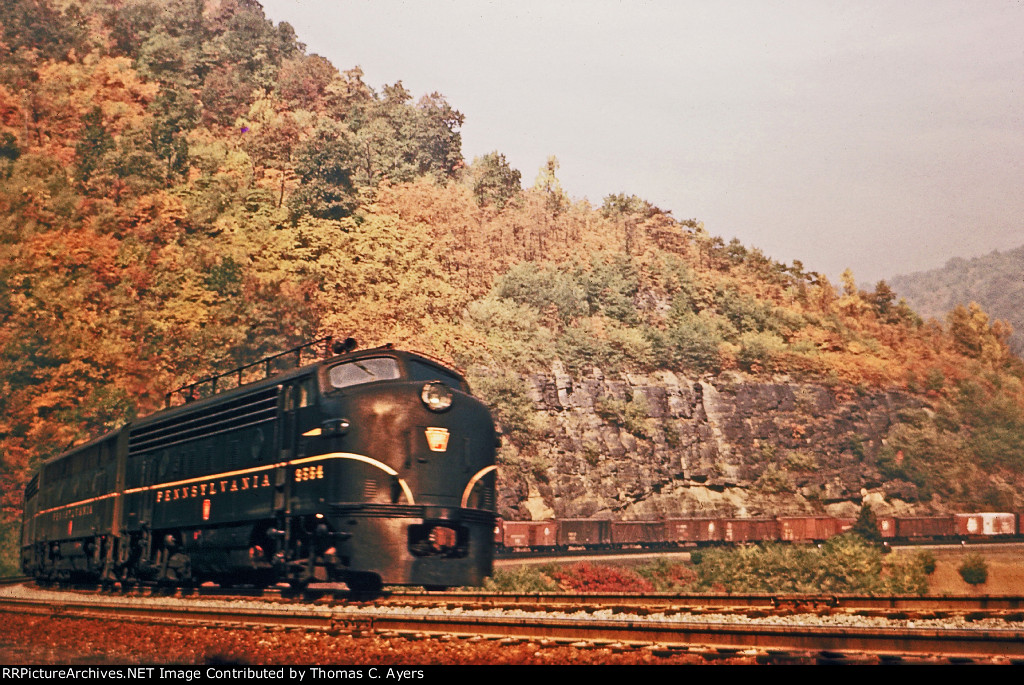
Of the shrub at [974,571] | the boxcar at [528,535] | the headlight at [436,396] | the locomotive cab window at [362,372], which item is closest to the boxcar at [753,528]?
the boxcar at [528,535]

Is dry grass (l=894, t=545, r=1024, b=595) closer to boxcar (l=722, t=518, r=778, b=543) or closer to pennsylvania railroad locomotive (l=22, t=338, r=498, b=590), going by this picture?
boxcar (l=722, t=518, r=778, b=543)

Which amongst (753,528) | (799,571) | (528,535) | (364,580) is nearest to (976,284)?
(753,528)

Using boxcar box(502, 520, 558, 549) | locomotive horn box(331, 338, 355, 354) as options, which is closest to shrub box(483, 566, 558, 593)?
locomotive horn box(331, 338, 355, 354)

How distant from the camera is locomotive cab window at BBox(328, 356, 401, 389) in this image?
53.6ft

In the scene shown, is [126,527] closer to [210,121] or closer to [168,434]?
[168,434]

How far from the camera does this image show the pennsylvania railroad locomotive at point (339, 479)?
1543cm

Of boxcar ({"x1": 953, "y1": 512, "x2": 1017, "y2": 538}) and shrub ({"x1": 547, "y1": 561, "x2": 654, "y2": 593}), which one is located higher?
boxcar ({"x1": 953, "y1": 512, "x2": 1017, "y2": 538})

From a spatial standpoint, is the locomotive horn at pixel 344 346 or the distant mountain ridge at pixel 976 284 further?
the distant mountain ridge at pixel 976 284

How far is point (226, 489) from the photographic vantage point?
18406 mm

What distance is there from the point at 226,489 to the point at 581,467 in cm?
3909

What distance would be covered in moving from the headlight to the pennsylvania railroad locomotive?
0.02 meters

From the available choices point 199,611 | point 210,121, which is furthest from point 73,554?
point 210,121

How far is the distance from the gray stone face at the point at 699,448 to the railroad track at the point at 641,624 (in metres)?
36.0

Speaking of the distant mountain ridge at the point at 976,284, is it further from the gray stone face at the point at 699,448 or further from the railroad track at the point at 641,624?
the railroad track at the point at 641,624
